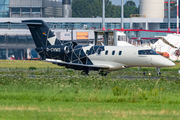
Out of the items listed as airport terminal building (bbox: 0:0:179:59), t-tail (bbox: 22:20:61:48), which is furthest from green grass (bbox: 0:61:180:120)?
airport terminal building (bbox: 0:0:179:59)

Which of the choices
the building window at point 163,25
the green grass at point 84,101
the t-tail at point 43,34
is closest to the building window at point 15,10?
the building window at point 163,25

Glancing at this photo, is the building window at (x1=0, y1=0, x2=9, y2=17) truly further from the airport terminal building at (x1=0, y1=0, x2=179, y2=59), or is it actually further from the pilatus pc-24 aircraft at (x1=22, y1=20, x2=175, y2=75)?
the pilatus pc-24 aircraft at (x1=22, y1=20, x2=175, y2=75)

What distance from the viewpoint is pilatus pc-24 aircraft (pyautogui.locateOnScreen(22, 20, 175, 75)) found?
31797 millimetres

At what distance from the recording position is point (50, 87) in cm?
2102

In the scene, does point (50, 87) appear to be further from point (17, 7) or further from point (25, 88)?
point (17, 7)

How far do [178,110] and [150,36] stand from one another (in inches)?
3546

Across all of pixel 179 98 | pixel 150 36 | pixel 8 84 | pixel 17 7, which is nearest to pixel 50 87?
pixel 8 84

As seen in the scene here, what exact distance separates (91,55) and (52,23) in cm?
9334

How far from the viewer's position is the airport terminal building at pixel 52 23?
354 ft

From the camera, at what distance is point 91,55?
111ft

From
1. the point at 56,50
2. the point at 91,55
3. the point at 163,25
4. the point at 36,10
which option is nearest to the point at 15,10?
the point at 36,10

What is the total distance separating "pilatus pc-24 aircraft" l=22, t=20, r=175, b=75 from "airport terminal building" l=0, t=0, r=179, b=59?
204 ft

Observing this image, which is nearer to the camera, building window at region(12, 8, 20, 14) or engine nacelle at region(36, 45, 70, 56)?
engine nacelle at region(36, 45, 70, 56)

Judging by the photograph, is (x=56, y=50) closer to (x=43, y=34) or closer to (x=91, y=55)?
(x=43, y=34)
